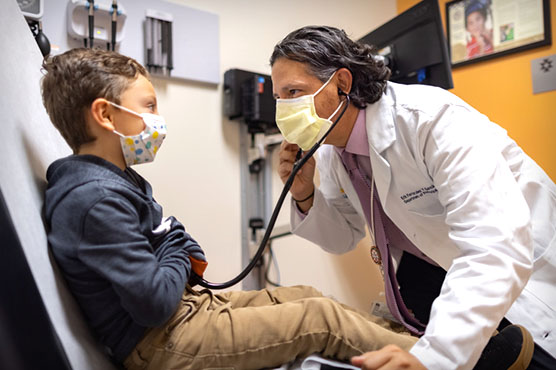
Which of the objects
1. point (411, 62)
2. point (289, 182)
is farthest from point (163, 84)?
point (411, 62)

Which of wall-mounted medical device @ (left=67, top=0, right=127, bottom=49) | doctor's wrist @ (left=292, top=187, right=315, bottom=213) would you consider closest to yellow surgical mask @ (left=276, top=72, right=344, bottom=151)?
doctor's wrist @ (left=292, top=187, right=315, bottom=213)

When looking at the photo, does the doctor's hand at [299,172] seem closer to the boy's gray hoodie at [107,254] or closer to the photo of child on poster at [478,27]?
the boy's gray hoodie at [107,254]

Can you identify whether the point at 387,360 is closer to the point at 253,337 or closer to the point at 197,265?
the point at 253,337

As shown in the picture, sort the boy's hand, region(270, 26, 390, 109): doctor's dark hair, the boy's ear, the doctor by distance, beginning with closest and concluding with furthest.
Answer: the doctor < the boy's ear < the boy's hand < region(270, 26, 390, 109): doctor's dark hair

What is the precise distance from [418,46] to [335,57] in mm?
668

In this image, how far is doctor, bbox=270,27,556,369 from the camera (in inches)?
27.8

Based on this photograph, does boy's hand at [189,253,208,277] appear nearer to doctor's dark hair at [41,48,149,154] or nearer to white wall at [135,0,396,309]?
doctor's dark hair at [41,48,149,154]

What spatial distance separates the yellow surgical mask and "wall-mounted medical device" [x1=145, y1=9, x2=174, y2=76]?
2.86 feet

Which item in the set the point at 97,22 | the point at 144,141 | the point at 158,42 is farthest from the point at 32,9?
the point at 144,141

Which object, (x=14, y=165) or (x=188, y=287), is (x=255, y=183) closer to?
(x=188, y=287)

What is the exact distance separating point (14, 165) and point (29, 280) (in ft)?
0.72

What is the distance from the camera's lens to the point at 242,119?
2.06 metres

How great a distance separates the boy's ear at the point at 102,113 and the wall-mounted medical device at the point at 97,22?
0.96 m

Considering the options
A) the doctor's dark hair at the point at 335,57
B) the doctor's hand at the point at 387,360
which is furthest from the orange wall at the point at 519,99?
the doctor's hand at the point at 387,360
